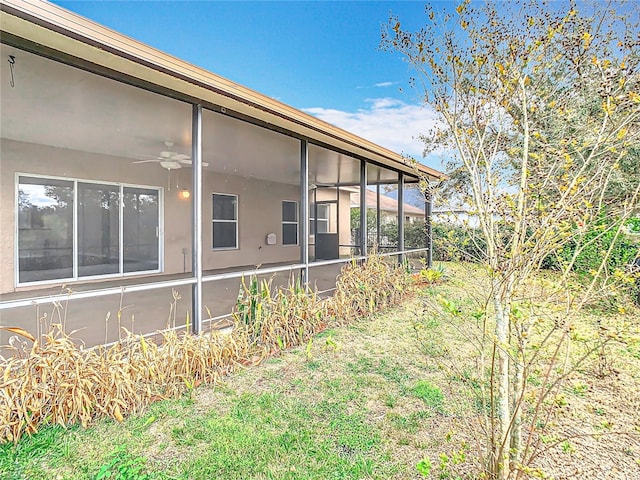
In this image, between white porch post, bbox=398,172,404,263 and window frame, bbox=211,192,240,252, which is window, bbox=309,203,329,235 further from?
white porch post, bbox=398,172,404,263

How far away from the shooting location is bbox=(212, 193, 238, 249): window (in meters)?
10.4

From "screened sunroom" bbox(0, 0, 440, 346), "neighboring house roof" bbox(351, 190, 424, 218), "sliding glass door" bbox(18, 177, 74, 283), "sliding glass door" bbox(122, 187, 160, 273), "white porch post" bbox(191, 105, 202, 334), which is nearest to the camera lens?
"screened sunroom" bbox(0, 0, 440, 346)

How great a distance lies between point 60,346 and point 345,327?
360 centimetres

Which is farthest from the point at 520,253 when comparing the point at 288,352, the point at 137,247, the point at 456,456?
the point at 137,247

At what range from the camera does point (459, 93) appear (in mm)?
2629

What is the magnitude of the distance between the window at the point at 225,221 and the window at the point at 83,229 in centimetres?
172

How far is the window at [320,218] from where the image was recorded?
584 inches

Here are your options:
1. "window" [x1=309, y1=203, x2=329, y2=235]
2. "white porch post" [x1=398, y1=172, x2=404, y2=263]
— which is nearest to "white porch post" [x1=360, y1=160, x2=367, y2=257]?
"white porch post" [x1=398, y1=172, x2=404, y2=263]

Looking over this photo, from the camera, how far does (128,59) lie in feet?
9.87

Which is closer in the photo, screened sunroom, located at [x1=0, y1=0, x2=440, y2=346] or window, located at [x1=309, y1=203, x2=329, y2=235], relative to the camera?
screened sunroom, located at [x1=0, y1=0, x2=440, y2=346]

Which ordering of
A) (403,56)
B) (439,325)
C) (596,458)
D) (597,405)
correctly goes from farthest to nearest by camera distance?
(439,325) → (597,405) → (403,56) → (596,458)

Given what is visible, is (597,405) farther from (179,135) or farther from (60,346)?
(179,135)

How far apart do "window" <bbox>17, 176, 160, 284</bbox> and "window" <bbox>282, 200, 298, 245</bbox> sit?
483 cm

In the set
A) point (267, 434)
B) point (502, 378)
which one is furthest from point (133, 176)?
point (502, 378)
